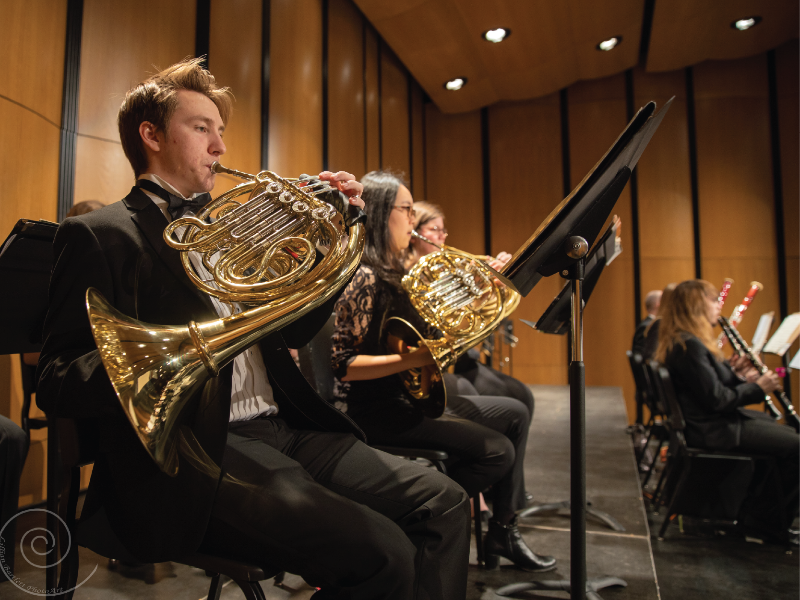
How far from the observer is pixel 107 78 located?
260cm

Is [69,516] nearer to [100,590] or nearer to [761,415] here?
[100,590]

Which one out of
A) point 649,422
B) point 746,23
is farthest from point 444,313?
point 746,23

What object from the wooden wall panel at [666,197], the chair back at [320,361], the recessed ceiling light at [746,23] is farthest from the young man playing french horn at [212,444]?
the wooden wall panel at [666,197]

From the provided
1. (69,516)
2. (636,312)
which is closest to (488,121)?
(636,312)

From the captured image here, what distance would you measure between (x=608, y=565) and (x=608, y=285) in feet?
16.3

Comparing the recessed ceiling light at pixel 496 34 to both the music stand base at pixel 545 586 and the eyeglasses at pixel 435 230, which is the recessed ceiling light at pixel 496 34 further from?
the music stand base at pixel 545 586

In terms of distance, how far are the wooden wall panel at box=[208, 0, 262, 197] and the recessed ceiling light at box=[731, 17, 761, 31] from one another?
458cm

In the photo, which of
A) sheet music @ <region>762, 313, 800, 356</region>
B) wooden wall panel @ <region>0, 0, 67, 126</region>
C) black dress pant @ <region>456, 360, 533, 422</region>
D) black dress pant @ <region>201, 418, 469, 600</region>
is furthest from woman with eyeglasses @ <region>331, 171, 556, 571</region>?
sheet music @ <region>762, 313, 800, 356</region>

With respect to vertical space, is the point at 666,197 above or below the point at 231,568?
above

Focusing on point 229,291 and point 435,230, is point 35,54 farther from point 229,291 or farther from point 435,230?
point 229,291

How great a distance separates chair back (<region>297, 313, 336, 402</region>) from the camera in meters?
1.64

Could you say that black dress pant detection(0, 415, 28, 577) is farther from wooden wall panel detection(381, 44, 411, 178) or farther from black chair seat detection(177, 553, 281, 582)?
wooden wall panel detection(381, 44, 411, 178)

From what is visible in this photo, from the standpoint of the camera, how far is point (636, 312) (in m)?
6.46

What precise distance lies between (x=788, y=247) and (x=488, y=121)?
371 cm
